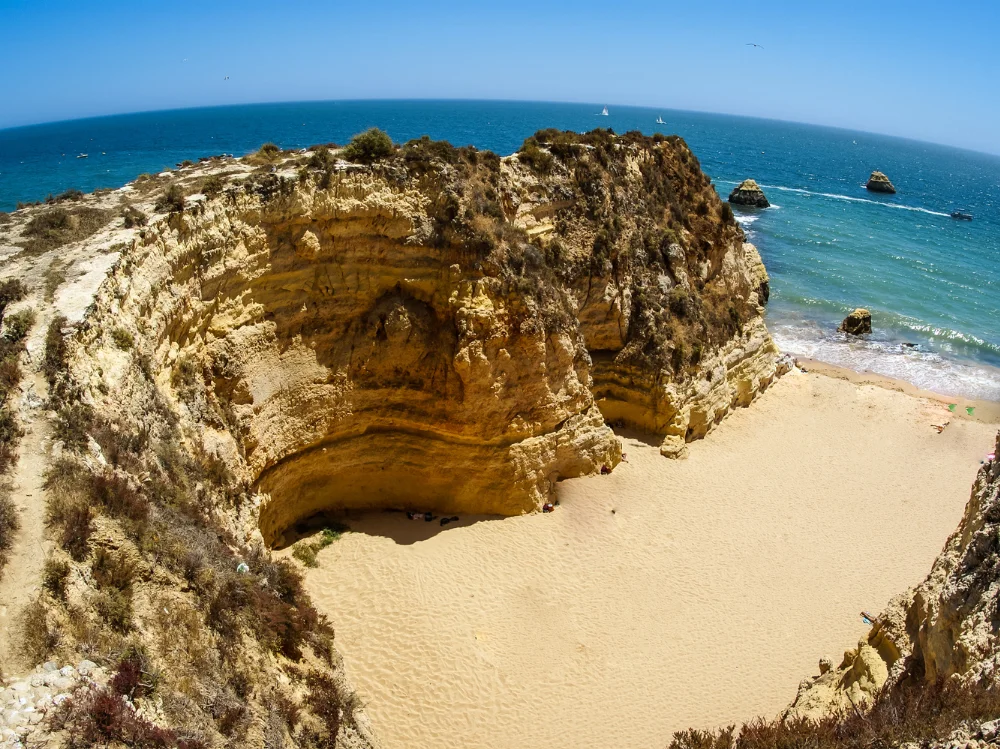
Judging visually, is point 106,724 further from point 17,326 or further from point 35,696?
point 17,326

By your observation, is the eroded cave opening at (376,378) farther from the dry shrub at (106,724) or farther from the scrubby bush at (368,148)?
the dry shrub at (106,724)

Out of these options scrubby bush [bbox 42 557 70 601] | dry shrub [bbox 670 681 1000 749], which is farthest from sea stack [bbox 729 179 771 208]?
scrubby bush [bbox 42 557 70 601]

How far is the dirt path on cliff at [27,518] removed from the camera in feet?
21.9

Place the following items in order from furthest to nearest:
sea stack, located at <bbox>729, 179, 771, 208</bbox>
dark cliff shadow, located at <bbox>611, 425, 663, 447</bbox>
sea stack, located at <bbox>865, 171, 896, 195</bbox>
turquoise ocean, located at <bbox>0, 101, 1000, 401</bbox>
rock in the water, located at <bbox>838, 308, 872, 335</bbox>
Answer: sea stack, located at <bbox>865, 171, 896, 195</bbox> < sea stack, located at <bbox>729, 179, 771, 208</bbox> < rock in the water, located at <bbox>838, 308, 872, 335</bbox> < turquoise ocean, located at <bbox>0, 101, 1000, 401</bbox> < dark cliff shadow, located at <bbox>611, 425, 663, 447</bbox>

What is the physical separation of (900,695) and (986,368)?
3956 cm

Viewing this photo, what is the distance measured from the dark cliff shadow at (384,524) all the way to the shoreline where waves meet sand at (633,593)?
9cm

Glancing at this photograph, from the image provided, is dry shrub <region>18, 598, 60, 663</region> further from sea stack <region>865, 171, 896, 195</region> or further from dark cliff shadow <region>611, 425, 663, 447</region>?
sea stack <region>865, 171, 896, 195</region>

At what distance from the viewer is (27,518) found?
25.9 ft

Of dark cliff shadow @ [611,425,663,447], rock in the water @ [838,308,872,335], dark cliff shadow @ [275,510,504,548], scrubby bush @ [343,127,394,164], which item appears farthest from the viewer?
rock in the water @ [838,308,872,335]

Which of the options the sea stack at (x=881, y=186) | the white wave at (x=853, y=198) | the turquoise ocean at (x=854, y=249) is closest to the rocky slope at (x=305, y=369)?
the turquoise ocean at (x=854, y=249)

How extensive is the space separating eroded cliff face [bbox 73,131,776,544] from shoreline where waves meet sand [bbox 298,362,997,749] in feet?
5.50

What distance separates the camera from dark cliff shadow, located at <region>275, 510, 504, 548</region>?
18.8 metres

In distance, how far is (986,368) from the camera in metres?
38.7

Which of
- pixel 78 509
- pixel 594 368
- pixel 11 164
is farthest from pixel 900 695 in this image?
pixel 11 164
